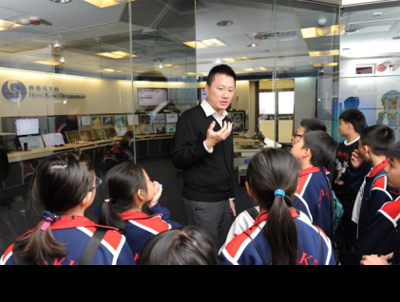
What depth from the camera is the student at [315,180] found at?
5.57 ft

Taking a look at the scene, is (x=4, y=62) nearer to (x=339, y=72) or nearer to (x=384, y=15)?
(x=339, y=72)

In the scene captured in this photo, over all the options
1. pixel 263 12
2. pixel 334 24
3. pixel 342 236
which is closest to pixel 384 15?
pixel 334 24

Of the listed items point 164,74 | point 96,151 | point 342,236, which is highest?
point 164,74

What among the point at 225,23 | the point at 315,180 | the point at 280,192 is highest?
the point at 225,23

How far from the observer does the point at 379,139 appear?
2131mm

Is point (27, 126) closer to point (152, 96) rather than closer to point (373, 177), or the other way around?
point (152, 96)

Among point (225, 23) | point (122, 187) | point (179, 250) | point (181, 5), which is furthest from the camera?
point (225, 23)

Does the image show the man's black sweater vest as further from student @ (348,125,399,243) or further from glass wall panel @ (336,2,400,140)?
glass wall panel @ (336,2,400,140)

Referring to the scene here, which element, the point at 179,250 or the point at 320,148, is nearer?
the point at 179,250

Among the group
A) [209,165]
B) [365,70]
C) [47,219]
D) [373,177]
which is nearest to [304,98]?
[365,70]

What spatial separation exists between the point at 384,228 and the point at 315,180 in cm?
42

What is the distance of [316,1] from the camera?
411 cm

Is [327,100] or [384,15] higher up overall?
[384,15]

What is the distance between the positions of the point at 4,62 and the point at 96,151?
44.5 inches
